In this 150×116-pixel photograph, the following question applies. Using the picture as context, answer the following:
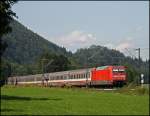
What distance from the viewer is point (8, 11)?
4022cm

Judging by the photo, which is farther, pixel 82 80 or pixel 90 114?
pixel 82 80

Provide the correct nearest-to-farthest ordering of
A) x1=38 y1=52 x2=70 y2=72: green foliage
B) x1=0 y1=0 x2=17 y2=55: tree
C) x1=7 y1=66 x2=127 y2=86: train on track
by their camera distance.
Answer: x1=0 y1=0 x2=17 y2=55: tree, x1=7 y1=66 x2=127 y2=86: train on track, x1=38 y1=52 x2=70 y2=72: green foliage

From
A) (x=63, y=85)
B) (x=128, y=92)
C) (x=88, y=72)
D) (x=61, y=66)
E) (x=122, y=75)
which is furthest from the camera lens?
(x=61, y=66)

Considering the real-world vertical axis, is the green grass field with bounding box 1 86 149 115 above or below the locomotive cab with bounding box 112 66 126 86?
below

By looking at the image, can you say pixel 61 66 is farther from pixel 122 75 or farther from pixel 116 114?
pixel 116 114

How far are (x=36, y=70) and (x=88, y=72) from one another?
99640mm

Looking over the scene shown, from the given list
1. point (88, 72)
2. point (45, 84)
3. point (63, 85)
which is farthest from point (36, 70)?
point (88, 72)

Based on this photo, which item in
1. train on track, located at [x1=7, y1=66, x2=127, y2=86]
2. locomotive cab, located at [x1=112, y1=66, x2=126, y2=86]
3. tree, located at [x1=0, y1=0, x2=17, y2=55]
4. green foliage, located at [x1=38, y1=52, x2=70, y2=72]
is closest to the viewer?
tree, located at [x1=0, y1=0, x2=17, y2=55]

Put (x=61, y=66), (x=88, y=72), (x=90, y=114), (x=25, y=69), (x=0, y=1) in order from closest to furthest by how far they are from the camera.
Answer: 1. (x=90, y=114)
2. (x=0, y=1)
3. (x=88, y=72)
4. (x=61, y=66)
5. (x=25, y=69)

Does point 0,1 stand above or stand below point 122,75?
above

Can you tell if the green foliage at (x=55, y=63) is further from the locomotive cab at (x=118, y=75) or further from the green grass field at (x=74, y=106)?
the green grass field at (x=74, y=106)

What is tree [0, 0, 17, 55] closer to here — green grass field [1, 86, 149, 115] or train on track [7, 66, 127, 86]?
green grass field [1, 86, 149, 115]

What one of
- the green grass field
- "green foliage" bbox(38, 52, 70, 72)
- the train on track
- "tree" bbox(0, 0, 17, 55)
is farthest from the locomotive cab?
"green foliage" bbox(38, 52, 70, 72)

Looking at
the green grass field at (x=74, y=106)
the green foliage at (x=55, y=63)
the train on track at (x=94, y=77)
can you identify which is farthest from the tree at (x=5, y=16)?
the green foliage at (x=55, y=63)
